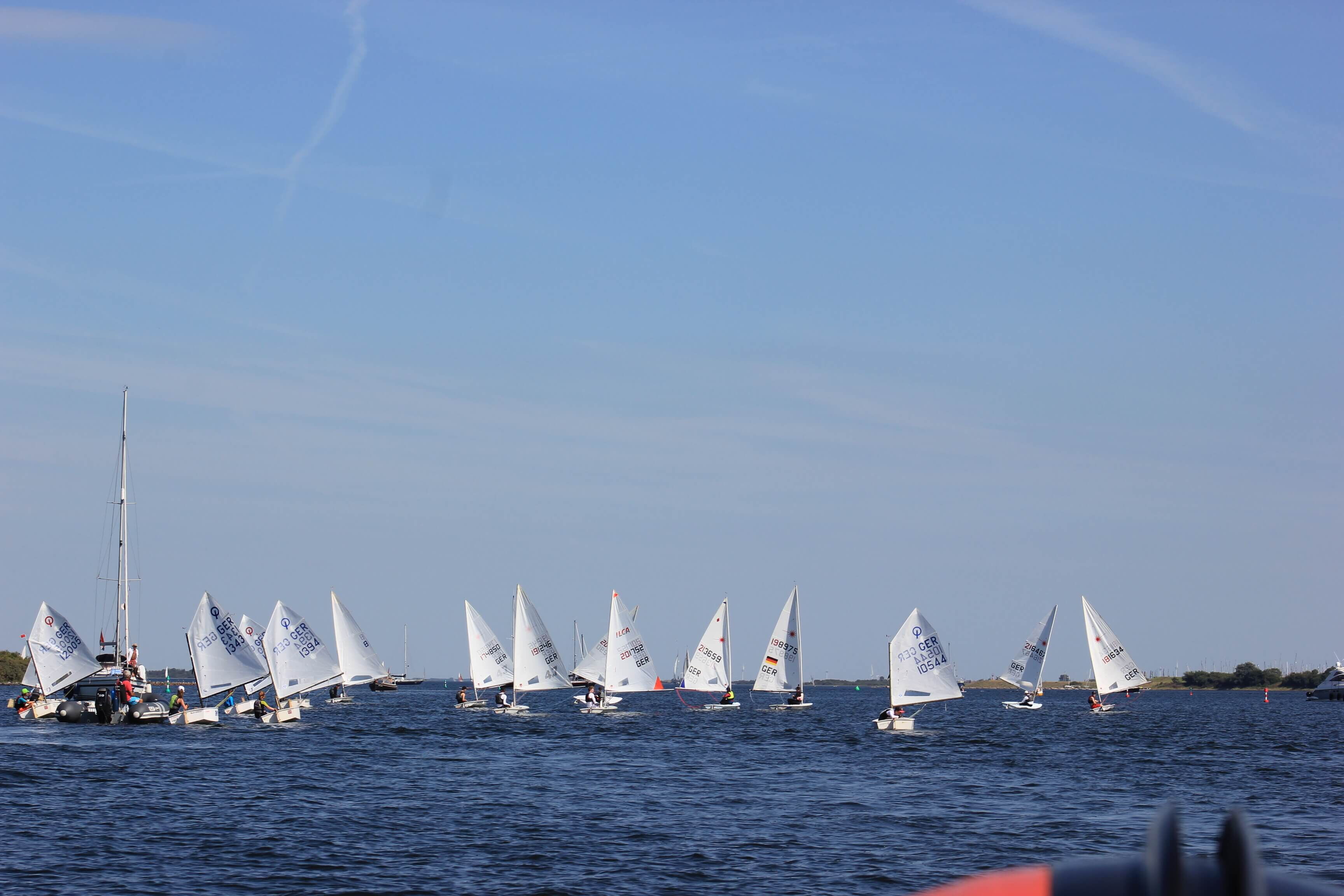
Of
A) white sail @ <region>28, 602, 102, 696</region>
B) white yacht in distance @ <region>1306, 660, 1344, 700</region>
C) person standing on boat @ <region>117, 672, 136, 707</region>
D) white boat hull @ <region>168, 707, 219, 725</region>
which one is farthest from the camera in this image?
white yacht in distance @ <region>1306, 660, 1344, 700</region>

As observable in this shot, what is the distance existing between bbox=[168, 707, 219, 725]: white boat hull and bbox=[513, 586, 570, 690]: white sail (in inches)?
972

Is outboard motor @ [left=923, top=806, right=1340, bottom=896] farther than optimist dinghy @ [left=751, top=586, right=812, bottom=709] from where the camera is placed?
No

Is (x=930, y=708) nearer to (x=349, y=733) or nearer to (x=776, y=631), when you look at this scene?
(x=776, y=631)

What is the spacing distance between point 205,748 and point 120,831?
24182 mm

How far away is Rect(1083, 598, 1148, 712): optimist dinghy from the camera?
99.1 meters

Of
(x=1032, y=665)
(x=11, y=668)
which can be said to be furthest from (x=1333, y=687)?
(x=11, y=668)

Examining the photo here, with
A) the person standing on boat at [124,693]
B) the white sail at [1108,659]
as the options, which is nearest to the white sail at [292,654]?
the person standing on boat at [124,693]

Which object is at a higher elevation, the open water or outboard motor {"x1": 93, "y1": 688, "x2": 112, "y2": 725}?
outboard motor {"x1": 93, "y1": 688, "x2": 112, "y2": 725}

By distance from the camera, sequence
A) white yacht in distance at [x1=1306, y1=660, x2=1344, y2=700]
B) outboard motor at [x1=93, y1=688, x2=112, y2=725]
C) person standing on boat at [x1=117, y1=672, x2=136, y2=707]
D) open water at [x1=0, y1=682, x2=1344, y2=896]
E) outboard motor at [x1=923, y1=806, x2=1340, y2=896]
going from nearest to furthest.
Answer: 1. outboard motor at [x1=923, y1=806, x2=1340, y2=896]
2. open water at [x1=0, y1=682, x2=1344, y2=896]
3. outboard motor at [x1=93, y1=688, x2=112, y2=725]
4. person standing on boat at [x1=117, y1=672, x2=136, y2=707]
5. white yacht in distance at [x1=1306, y1=660, x2=1344, y2=700]

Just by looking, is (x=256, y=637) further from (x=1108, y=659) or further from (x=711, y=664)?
(x=1108, y=659)

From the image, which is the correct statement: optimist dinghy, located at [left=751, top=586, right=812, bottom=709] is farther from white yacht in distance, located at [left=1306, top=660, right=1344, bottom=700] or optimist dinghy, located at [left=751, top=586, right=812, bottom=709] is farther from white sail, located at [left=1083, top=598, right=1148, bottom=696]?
white yacht in distance, located at [left=1306, top=660, right=1344, bottom=700]

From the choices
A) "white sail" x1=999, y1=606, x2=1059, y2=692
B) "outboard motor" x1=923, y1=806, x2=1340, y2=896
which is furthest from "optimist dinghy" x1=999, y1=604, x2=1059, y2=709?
"outboard motor" x1=923, y1=806, x2=1340, y2=896

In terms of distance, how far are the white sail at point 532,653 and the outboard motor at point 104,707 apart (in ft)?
91.7

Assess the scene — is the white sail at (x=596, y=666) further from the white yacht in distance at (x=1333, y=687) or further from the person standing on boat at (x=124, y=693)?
the white yacht in distance at (x=1333, y=687)
